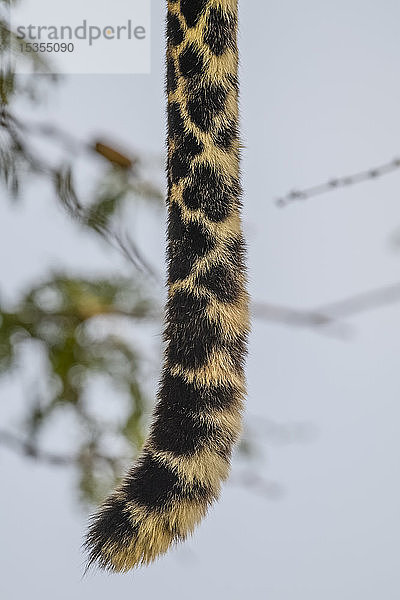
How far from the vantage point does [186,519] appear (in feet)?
1.02

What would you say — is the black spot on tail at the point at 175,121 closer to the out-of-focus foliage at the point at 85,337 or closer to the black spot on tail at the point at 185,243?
the black spot on tail at the point at 185,243

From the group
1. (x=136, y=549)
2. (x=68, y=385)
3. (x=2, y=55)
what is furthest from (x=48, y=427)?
(x=136, y=549)

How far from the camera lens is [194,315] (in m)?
0.32

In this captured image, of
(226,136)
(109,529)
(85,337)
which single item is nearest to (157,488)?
(109,529)

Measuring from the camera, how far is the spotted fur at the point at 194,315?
311mm

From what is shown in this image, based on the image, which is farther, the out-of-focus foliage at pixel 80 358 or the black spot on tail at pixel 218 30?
the out-of-focus foliage at pixel 80 358

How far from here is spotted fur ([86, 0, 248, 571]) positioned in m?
0.31

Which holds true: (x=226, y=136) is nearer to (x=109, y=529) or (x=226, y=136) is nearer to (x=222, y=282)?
(x=222, y=282)

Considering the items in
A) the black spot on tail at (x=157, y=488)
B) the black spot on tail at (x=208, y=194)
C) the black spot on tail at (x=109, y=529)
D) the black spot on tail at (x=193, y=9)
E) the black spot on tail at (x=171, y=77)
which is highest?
the black spot on tail at (x=193, y=9)

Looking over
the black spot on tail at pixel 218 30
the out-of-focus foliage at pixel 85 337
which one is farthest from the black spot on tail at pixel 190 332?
the out-of-focus foliage at pixel 85 337

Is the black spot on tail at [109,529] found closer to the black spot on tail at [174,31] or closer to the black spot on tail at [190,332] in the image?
the black spot on tail at [190,332]

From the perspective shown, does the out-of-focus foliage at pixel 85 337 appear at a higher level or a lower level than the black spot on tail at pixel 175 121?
lower

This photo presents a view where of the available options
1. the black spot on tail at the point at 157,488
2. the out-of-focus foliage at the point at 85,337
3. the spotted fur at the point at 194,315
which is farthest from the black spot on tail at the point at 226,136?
the out-of-focus foliage at the point at 85,337

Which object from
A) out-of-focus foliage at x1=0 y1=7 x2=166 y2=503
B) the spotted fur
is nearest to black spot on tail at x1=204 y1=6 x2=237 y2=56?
the spotted fur
